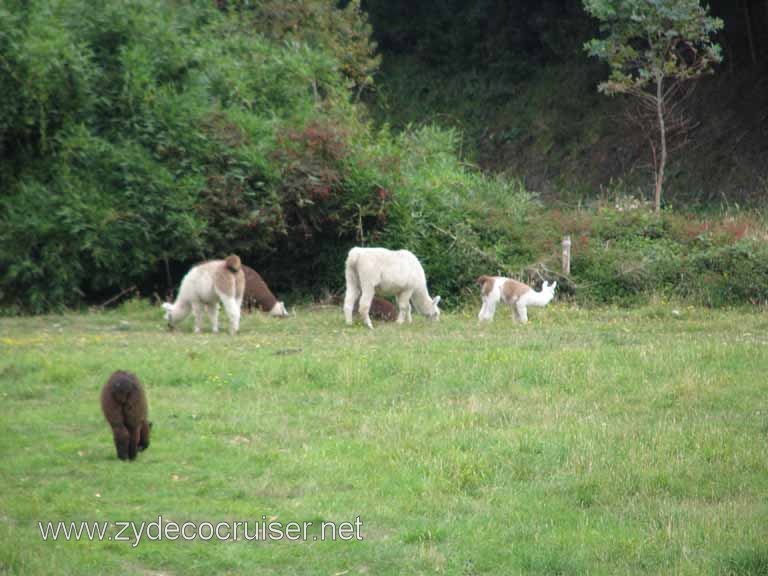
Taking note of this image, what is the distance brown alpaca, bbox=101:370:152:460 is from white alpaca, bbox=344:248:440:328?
888cm

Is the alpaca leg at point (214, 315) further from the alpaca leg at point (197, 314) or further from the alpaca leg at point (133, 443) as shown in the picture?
the alpaca leg at point (133, 443)

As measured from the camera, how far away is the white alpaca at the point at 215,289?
1738 cm

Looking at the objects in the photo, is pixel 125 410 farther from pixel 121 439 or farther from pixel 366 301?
pixel 366 301

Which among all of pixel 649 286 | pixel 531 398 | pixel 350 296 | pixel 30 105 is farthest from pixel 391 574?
pixel 30 105

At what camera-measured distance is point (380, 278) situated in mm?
18516

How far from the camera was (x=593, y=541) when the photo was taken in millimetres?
7348

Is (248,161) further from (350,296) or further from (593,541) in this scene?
(593,541)

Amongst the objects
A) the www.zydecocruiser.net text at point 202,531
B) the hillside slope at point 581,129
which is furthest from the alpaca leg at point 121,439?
the hillside slope at point 581,129

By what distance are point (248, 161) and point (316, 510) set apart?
16.1 meters

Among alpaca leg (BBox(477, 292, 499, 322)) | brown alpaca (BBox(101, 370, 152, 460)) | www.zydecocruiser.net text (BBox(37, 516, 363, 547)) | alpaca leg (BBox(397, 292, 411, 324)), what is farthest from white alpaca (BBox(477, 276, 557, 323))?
www.zydecocruiser.net text (BBox(37, 516, 363, 547))

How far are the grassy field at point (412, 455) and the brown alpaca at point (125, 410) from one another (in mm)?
214

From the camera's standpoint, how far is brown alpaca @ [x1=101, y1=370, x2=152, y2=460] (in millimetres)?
9363

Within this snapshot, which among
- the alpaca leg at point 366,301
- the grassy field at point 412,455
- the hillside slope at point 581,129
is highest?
the hillside slope at point 581,129

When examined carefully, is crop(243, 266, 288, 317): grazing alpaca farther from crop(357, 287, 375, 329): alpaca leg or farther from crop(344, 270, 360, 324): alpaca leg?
crop(357, 287, 375, 329): alpaca leg
